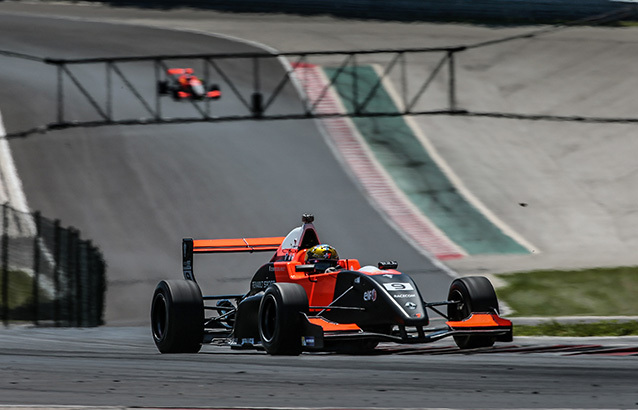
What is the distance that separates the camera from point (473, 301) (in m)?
14.2

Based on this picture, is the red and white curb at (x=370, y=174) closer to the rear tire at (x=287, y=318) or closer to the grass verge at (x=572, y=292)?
the grass verge at (x=572, y=292)

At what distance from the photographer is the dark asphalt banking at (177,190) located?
1080 inches

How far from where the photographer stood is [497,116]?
40.3 metres

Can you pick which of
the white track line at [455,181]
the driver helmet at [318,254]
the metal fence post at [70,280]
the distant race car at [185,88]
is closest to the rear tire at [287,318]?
the driver helmet at [318,254]

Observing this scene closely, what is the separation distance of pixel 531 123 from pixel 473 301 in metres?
26.7

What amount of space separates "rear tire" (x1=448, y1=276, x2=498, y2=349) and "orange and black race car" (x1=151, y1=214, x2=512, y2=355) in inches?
0.5

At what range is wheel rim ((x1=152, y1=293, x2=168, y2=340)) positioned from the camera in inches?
612

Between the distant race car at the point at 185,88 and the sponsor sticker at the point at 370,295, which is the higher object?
the distant race car at the point at 185,88

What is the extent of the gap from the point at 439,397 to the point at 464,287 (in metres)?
5.14

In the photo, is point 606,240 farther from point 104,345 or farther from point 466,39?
point 466,39

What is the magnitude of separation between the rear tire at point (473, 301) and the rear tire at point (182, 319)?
3496 mm

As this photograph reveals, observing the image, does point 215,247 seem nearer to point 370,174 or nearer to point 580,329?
point 580,329

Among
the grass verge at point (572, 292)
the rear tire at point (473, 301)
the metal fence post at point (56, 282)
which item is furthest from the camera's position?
the metal fence post at point (56, 282)

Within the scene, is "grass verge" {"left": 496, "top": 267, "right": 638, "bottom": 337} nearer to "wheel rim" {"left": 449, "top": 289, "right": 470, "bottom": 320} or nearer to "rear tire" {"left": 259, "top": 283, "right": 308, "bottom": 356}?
"wheel rim" {"left": 449, "top": 289, "right": 470, "bottom": 320}
